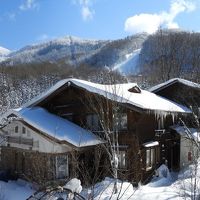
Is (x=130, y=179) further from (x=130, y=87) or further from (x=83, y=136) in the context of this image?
(x=130, y=87)

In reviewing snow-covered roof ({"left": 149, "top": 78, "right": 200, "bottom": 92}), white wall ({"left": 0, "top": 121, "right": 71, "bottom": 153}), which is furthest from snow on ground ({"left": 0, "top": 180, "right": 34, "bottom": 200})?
snow-covered roof ({"left": 149, "top": 78, "right": 200, "bottom": 92})

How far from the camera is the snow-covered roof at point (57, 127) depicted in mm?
22188

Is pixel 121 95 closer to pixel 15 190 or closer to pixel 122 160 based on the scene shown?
pixel 122 160

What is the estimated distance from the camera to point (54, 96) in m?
26.2

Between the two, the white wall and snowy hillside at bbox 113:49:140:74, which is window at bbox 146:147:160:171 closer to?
the white wall

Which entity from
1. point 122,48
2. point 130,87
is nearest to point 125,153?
point 130,87

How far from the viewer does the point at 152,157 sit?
2452 cm

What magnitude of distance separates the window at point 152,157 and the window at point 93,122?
349 cm

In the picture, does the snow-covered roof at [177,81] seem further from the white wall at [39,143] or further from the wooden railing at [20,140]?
the wooden railing at [20,140]

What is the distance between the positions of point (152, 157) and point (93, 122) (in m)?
4.35

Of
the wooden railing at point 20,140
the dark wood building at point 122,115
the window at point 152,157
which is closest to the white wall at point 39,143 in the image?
the wooden railing at point 20,140

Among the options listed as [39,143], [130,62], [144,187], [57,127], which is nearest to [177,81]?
[57,127]

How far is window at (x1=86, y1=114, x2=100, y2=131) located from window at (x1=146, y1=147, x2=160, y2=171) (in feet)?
11.4

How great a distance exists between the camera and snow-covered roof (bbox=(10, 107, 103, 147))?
22.2 metres
